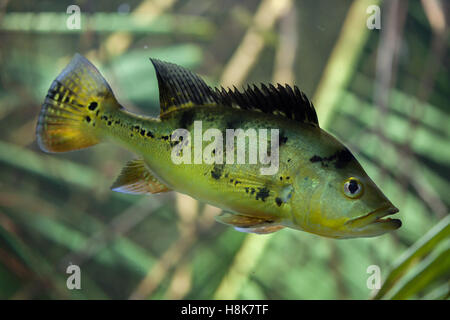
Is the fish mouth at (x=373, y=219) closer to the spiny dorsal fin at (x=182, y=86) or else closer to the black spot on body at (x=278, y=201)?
the black spot on body at (x=278, y=201)

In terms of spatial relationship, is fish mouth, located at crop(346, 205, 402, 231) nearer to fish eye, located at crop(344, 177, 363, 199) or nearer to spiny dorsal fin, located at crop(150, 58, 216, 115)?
fish eye, located at crop(344, 177, 363, 199)

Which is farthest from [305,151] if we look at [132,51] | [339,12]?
[132,51]

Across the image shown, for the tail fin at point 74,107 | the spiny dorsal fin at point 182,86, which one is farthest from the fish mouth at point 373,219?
the tail fin at point 74,107

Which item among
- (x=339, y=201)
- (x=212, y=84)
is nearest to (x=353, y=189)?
(x=339, y=201)

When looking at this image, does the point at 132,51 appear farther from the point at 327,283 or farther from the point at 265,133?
the point at 327,283

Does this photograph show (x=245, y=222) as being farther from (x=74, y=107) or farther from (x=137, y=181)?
(x=74, y=107)

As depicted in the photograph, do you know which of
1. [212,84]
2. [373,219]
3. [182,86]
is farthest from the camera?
[212,84]

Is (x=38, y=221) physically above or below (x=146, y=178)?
below

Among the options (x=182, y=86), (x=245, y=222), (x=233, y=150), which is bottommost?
(x=245, y=222)

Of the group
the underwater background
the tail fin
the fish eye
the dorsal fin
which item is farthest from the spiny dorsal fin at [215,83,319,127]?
the underwater background
